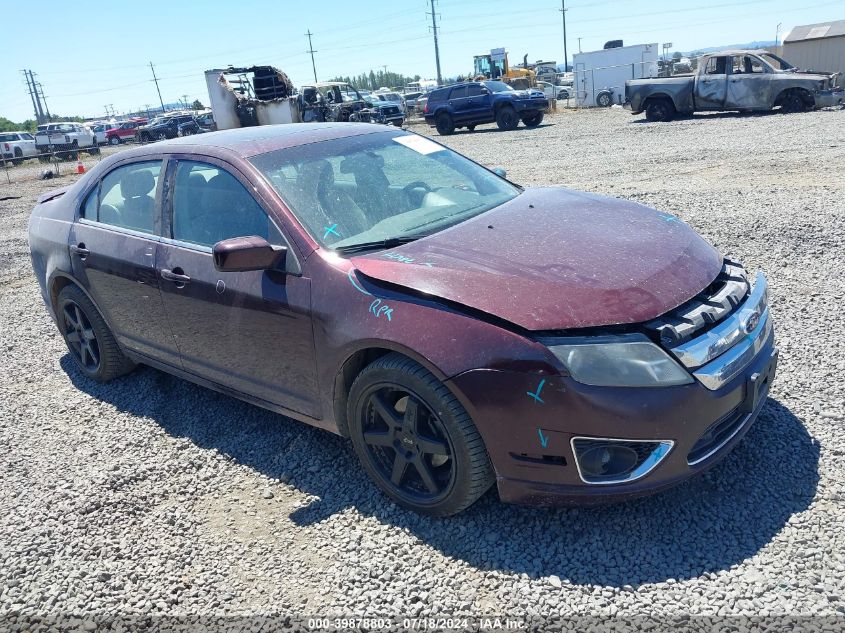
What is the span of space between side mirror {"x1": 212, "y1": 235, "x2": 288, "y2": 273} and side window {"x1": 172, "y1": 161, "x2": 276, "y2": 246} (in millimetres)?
129

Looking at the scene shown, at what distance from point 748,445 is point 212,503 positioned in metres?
2.65

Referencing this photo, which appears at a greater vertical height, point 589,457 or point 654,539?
point 589,457

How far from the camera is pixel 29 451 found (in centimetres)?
394

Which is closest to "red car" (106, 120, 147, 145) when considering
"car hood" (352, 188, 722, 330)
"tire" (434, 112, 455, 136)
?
"tire" (434, 112, 455, 136)

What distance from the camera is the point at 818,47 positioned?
83.1 feet

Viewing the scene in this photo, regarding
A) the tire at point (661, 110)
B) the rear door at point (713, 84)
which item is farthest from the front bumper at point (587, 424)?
the tire at point (661, 110)

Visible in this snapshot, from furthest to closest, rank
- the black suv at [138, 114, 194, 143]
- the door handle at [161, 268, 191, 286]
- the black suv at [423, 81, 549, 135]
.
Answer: the black suv at [138, 114, 194, 143], the black suv at [423, 81, 549, 135], the door handle at [161, 268, 191, 286]

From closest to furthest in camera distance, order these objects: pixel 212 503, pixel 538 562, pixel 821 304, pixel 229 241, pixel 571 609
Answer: pixel 571 609 < pixel 538 562 < pixel 229 241 < pixel 212 503 < pixel 821 304

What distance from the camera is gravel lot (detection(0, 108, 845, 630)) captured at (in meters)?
2.42

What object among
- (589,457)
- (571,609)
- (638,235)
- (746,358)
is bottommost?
(571,609)

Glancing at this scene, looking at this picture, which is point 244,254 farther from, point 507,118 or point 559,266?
point 507,118

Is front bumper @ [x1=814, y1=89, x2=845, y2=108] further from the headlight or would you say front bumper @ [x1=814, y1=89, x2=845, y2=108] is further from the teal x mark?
the teal x mark

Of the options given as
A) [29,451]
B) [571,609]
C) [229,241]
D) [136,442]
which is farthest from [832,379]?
[29,451]

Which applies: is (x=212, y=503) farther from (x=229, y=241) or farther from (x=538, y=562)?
(x=538, y=562)
